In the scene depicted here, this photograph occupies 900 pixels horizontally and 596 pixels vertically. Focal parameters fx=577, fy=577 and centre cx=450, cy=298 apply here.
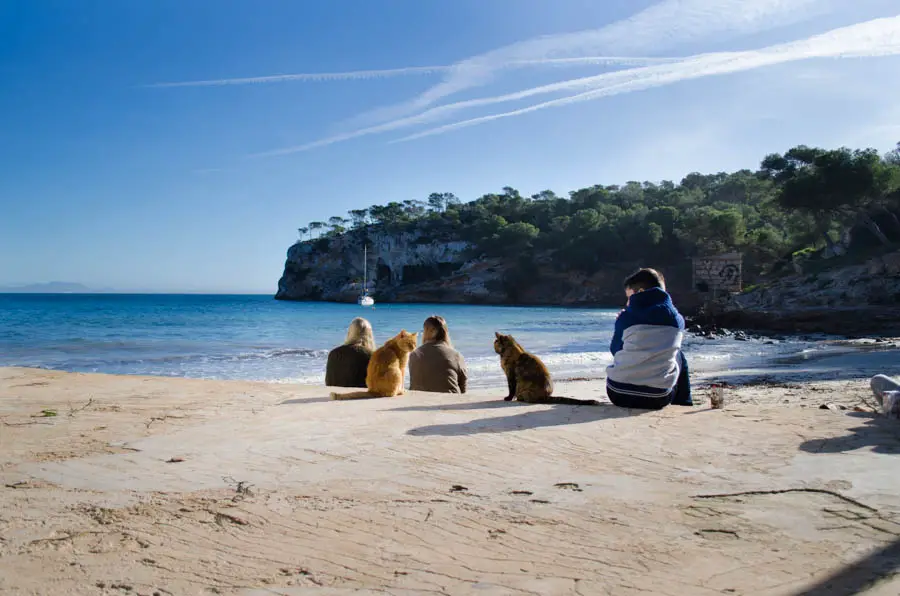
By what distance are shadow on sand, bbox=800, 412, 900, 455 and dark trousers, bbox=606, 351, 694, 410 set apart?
1.49 m

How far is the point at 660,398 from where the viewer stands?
5.84 m

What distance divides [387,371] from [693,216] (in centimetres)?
6649

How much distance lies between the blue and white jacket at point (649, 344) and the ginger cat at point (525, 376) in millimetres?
853

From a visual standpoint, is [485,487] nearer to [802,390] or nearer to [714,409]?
[714,409]

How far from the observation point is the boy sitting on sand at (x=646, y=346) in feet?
18.5

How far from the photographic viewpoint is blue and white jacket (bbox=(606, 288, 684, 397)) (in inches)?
222

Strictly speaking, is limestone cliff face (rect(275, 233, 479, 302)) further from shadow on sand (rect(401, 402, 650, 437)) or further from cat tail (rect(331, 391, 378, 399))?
shadow on sand (rect(401, 402, 650, 437))

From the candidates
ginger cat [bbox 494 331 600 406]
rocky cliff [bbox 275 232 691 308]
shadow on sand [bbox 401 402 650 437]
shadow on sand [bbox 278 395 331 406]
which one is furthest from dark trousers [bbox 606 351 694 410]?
rocky cliff [bbox 275 232 691 308]

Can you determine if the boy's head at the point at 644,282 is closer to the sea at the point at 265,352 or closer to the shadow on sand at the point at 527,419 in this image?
the shadow on sand at the point at 527,419

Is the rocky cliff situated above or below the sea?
above

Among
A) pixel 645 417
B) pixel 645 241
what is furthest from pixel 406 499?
pixel 645 241

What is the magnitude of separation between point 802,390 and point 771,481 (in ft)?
28.2

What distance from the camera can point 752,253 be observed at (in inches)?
2362

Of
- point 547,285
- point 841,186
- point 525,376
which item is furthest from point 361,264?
point 525,376
